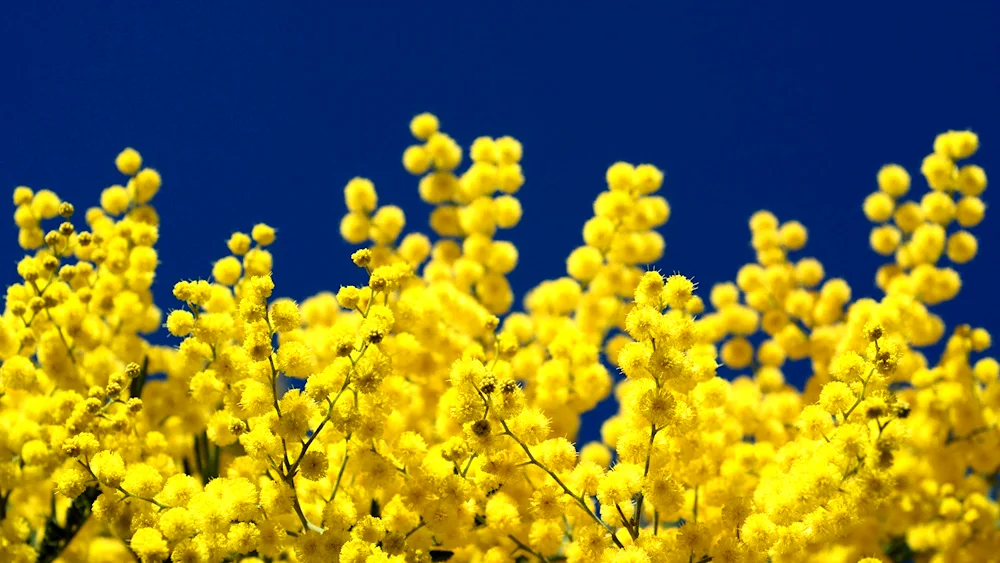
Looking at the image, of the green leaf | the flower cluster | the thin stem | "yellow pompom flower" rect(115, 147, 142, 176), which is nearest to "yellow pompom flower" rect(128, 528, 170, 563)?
the flower cluster

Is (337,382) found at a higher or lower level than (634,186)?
lower

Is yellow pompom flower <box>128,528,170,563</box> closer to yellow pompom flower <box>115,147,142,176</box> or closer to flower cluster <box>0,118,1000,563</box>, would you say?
flower cluster <box>0,118,1000,563</box>

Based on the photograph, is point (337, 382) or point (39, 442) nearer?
point (337, 382)

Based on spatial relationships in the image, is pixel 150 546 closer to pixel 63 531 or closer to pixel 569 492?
pixel 63 531

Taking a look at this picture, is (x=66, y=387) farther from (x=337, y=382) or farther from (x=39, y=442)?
(x=337, y=382)

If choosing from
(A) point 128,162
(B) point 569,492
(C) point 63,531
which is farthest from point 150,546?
(A) point 128,162

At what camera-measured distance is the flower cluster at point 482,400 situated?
6.70 feet

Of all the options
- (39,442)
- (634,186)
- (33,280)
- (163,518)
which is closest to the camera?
(163,518)

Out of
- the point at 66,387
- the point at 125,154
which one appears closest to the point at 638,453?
the point at 66,387

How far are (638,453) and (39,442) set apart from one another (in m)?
1.34

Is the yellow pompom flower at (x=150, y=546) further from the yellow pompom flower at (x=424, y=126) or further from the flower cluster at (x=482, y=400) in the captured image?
the yellow pompom flower at (x=424, y=126)

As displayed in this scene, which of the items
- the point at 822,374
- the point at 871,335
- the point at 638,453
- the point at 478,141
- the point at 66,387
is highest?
the point at 478,141

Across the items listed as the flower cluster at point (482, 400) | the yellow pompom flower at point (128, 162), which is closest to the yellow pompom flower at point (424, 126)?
the flower cluster at point (482, 400)

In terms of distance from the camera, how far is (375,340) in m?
2.02
